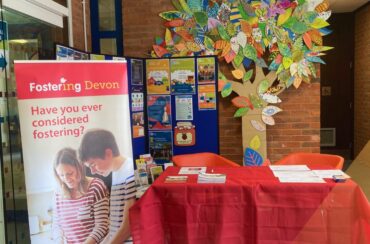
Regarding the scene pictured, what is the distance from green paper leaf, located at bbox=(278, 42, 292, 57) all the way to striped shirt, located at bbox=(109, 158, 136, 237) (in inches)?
103

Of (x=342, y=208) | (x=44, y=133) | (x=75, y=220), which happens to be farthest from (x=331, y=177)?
(x=44, y=133)

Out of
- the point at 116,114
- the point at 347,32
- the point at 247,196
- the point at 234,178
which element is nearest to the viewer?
the point at 116,114

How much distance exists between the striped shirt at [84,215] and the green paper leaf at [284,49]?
2.84 meters

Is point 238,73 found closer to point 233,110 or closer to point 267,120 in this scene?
point 233,110

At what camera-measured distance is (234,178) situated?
2758 mm

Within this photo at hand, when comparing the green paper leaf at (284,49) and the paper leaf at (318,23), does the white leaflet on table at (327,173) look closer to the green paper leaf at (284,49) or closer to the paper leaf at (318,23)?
the green paper leaf at (284,49)

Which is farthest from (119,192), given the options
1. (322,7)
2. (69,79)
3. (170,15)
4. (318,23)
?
(322,7)

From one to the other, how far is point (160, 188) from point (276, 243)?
2.82 ft

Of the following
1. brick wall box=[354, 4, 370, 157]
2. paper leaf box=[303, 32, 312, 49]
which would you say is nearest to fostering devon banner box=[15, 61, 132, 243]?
paper leaf box=[303, 32, 312, 49]

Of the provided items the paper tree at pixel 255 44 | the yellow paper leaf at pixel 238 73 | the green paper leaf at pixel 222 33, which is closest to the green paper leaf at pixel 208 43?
the paper tree at pixel 255 44

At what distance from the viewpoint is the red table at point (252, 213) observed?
2508 mm

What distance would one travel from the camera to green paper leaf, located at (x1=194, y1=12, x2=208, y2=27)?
4445 millimetres

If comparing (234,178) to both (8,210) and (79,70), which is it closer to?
(79,70)

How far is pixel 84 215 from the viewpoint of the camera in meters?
2.27
